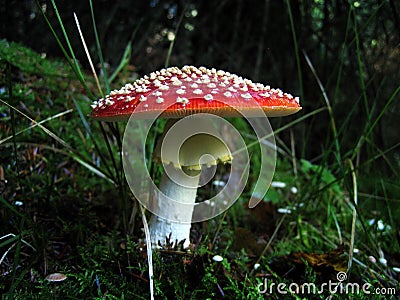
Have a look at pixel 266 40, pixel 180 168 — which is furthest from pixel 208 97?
pixel 266 40

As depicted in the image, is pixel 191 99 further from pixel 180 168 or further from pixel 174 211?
pixel 174 211

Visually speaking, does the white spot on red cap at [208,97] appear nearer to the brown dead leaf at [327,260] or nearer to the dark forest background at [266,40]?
the brown dead leaf at [327,260]

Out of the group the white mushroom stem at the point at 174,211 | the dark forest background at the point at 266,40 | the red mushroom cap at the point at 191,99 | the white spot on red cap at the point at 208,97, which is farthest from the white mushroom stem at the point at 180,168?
the dark forest background at the point at 266,40

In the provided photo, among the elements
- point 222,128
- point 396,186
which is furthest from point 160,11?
point 396,186

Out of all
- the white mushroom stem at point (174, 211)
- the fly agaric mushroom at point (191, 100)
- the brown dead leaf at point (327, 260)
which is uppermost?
the fly agaric mushroom at point (191, 100)

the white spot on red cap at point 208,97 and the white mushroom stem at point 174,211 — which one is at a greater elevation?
the white spot on red cap at point 208,97

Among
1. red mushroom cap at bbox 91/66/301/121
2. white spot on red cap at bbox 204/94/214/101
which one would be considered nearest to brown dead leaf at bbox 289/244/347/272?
red mushroom cap at bbox 91/66/301/121

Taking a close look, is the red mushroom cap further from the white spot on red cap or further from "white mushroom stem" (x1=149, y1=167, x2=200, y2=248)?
"white mushroom stem" (x1=149, y1=167, x2=200, y2=248)
